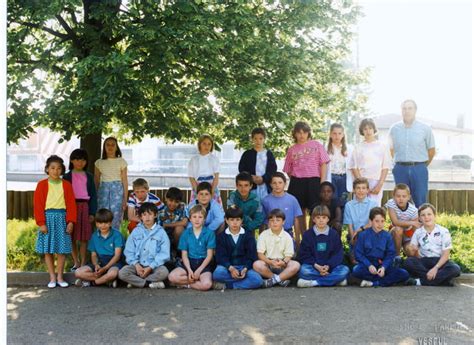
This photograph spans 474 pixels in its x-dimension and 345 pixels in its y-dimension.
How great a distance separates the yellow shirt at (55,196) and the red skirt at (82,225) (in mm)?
442

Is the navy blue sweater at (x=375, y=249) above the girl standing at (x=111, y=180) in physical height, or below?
below

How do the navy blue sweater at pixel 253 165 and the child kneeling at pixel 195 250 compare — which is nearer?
the child kneeling at pixel 195 250

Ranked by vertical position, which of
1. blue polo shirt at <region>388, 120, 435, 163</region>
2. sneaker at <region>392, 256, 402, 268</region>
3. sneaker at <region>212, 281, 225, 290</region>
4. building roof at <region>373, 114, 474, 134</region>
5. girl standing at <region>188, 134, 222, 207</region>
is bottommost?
sneaker at <region>212, 281, 225, 290</region>

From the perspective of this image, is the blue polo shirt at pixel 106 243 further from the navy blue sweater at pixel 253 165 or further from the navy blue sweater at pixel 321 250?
the navy blue sweater at pixel 321 250

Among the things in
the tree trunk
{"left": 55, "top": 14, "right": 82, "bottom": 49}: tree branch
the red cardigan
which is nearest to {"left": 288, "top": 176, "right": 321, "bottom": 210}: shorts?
the red cardigan

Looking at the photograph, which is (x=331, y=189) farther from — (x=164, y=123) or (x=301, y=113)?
A: (x=164, y=123)

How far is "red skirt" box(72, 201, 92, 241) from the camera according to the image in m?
6.95

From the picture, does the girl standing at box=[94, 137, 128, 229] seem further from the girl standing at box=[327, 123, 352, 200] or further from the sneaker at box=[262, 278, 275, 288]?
the girl standing at box=[327, 123, 352, 200]

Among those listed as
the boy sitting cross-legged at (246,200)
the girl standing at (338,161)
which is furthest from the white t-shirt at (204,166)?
the girl standing at (338,161)

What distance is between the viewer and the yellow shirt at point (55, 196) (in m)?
6.52

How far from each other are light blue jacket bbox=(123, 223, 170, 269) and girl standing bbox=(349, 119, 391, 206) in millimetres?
2728

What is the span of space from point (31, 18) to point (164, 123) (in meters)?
2.35

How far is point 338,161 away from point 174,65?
255 centimetres

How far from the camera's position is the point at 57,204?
6.54 metres
